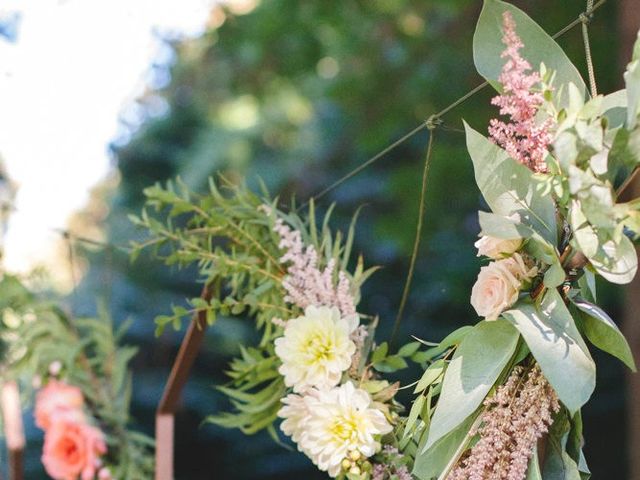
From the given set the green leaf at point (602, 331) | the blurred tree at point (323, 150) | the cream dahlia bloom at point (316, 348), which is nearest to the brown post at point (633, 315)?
the blurred tree at point (323, 150)

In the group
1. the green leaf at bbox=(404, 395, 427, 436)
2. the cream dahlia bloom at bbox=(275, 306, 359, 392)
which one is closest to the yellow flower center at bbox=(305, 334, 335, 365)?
the cream dahlia bloom at bbox=(275, 306, 359, 392)

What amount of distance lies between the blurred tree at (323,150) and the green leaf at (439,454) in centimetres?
163

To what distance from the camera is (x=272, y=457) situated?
313cm

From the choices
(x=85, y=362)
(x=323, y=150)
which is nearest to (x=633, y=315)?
(x=85, y=362)

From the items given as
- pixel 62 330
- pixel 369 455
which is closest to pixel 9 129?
pixel 62 330

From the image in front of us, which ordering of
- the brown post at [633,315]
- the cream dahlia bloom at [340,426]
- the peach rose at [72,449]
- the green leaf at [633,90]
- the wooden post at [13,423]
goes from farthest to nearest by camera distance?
the brown post at [633,315] < the wooden post at [13,423] < the peach rose at [72,449] < the cream dahlia bloom at [340,426] < the green leaf at [633,90]

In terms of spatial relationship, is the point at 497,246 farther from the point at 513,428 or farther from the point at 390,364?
the point at 390,364

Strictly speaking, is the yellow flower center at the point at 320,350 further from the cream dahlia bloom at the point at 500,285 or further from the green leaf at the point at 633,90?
the green leaf at the point at 633,90

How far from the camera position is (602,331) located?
604mm

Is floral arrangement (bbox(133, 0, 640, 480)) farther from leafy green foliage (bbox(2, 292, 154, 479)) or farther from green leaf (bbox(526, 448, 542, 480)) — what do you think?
leafy green foliage (bbox(2, 292, 154, 479))

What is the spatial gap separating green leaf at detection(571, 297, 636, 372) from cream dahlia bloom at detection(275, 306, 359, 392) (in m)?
0.25

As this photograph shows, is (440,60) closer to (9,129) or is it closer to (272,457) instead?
(272,457)

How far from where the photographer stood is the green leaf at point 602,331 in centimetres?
59

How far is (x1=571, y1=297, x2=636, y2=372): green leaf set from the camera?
59cm
